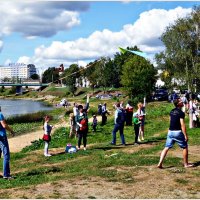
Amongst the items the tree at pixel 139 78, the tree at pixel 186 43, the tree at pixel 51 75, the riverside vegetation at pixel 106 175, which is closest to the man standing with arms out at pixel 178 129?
the riverside vegetation at pixel 106 175

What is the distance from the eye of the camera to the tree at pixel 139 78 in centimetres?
6341

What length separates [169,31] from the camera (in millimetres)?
44969

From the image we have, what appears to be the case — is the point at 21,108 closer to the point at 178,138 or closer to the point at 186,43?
the point at 186,43

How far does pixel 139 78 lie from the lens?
64375mm

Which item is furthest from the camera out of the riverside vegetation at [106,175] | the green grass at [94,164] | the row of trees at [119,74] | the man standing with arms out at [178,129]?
the row of trees at [119,74]

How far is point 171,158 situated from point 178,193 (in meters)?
4.18

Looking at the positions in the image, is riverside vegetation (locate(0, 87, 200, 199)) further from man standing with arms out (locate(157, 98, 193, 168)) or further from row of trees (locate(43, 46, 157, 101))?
row of trees (locate(43, 46, 157, 101))

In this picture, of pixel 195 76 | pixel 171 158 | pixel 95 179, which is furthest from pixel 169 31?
pixel 95 179

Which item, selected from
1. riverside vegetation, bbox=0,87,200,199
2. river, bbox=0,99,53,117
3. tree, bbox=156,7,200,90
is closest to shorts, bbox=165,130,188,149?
riverside vegetation, bbox=0,87,200,199

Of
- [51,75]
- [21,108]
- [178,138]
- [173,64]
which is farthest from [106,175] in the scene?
[51,75]

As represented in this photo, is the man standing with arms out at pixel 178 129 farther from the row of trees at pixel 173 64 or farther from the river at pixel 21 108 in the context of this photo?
the river at pixel 21 108

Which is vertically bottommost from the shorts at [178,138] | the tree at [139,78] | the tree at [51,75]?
the shorts at [178,138]

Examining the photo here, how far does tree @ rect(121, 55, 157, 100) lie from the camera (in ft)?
208

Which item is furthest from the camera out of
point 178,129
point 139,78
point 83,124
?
point 139,78
